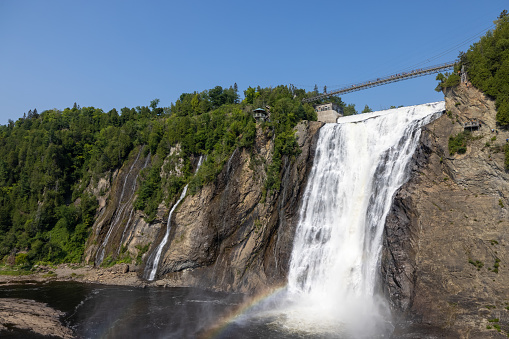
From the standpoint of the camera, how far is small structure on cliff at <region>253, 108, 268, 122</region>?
55.2m

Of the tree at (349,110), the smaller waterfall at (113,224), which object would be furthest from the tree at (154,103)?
the tree at (349,110)

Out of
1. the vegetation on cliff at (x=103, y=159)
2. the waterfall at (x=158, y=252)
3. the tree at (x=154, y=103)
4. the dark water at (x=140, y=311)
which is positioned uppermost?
the tree at (x=154, y=103)

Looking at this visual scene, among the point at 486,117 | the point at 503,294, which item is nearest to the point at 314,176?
the point at 486,117

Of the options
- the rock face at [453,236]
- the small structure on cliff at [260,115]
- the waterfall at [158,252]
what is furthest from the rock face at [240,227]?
the rock face at [453,236]

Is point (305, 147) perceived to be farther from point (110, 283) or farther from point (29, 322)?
point (29, 322)

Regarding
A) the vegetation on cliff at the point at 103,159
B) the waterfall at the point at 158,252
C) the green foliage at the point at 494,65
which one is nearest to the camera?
the green foliage at the point at 494,65

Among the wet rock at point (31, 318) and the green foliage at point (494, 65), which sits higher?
the green foliage at point (494, 65)

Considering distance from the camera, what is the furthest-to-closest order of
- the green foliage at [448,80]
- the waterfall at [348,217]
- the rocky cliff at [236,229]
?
the rocky cliff at [236,229]
the green foliage at [448,80]
the waterfall at [348,217]

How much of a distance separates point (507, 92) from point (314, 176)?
844 inches

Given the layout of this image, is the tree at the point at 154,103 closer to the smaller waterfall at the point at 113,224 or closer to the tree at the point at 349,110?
the smaller waterfall at the point at 113,224

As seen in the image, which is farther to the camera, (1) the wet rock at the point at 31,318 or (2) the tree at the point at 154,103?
(2) the tree at the point at 154,103

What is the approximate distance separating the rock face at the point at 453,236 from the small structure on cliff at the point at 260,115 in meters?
23.5

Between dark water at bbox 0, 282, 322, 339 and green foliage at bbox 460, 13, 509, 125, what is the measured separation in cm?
2811

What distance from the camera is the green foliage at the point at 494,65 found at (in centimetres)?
3522
